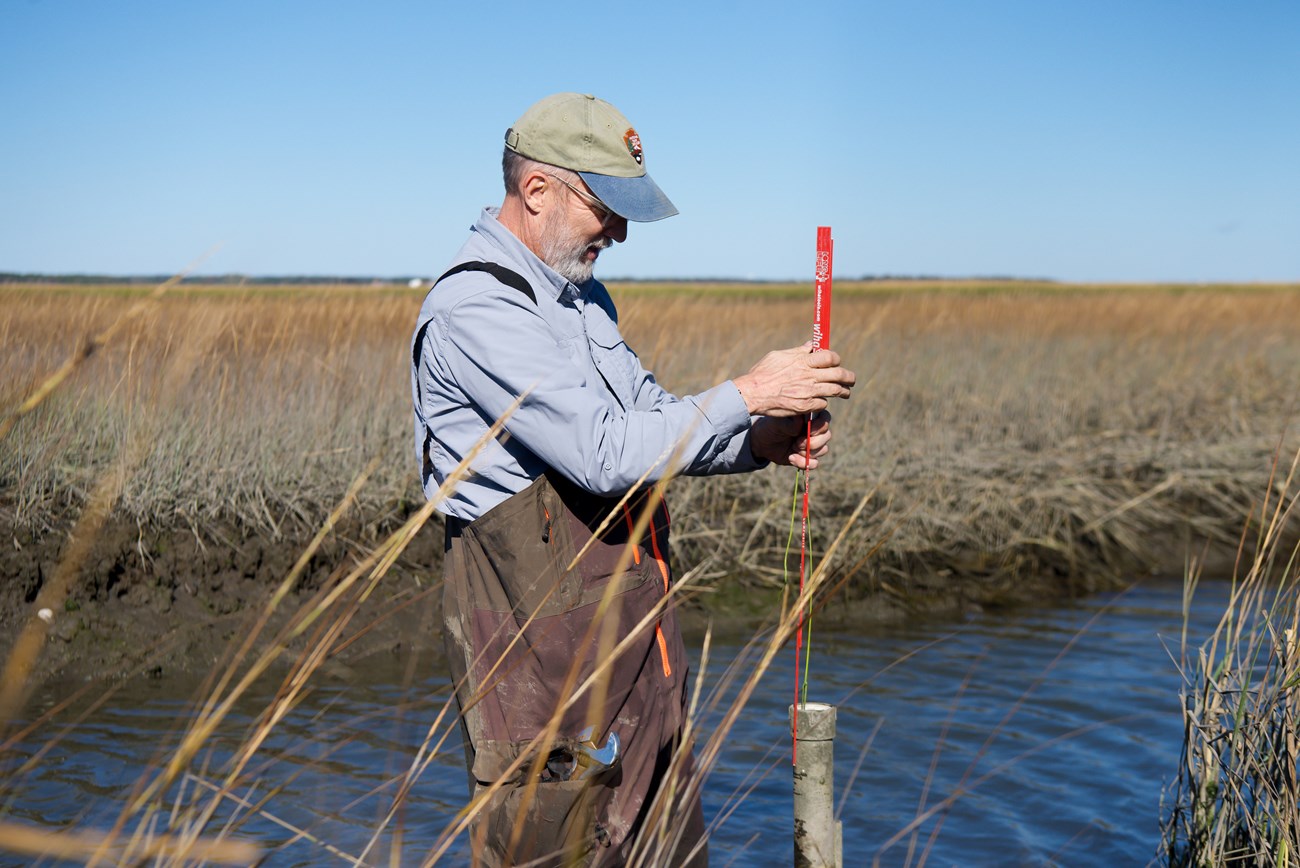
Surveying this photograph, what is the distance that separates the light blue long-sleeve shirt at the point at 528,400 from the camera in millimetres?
2150

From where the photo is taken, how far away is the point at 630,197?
2.39 meters

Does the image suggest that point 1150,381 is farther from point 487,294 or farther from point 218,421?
point 487,294

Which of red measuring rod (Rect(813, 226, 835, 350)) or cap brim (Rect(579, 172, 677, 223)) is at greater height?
cap brim (Rect(579, 172, 677, 223))

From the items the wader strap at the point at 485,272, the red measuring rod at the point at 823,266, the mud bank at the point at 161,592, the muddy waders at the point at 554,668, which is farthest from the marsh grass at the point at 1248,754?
the mud bank at the point at 161,592

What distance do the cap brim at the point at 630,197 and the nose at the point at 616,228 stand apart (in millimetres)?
47

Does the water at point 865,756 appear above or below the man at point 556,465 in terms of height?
below

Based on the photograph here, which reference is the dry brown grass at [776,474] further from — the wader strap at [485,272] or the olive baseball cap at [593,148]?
the olive baseball cap at [593,148]

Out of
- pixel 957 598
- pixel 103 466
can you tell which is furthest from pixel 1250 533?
pixel 103 466

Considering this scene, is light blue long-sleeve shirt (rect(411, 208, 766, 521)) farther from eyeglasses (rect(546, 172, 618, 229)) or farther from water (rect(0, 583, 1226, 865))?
water (rect(0, 583, 1226, 865))

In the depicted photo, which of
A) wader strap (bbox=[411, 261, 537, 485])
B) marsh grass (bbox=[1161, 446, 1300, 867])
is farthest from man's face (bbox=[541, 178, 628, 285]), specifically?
marsh grass (bbox=[1161, 446, 1300, 867])

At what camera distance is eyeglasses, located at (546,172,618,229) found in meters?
2.40

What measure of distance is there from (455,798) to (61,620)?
2.29 m

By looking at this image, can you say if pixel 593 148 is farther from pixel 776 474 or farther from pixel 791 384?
pixel 776 474

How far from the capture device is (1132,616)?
23.8 feet
